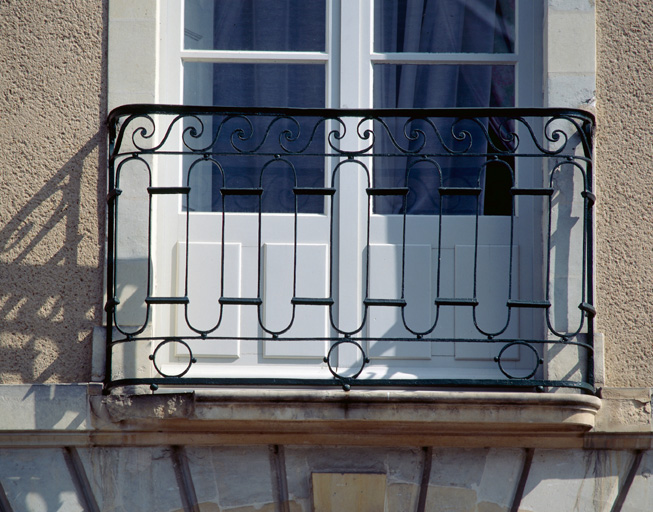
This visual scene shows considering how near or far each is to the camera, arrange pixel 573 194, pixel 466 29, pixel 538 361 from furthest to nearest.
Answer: pixel 466 29 → pixel 573 194 → pixel 538 361

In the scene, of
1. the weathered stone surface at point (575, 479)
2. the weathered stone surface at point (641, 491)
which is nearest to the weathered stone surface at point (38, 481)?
the weathered stone surface at point (575, 479)

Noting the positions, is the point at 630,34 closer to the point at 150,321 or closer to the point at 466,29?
the point at 466,29

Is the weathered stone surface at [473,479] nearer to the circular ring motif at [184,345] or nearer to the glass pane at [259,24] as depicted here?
the circular ring motif at [184,345]

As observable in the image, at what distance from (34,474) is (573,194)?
9.08ft

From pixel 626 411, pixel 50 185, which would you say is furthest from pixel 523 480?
pixel 50 185

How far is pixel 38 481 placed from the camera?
447cm

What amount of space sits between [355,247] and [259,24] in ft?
4.21

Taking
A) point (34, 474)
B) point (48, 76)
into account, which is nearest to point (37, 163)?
point (48, 76)

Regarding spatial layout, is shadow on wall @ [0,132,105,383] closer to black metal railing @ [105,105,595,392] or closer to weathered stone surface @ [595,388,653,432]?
black metal railing @ [105,105,595,392]

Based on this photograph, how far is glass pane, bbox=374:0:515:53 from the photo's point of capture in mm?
5070

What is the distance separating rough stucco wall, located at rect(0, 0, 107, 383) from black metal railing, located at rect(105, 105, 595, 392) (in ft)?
0.55

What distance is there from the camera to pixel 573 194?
4609 mm

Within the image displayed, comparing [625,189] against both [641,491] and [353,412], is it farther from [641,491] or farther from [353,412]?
[353,412]

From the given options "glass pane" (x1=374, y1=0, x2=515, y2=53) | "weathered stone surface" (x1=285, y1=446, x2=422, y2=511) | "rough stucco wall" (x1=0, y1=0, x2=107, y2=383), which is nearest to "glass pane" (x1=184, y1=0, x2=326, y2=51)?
"glass pane" (x1=374, y1=0, x2=515, y2=53)
